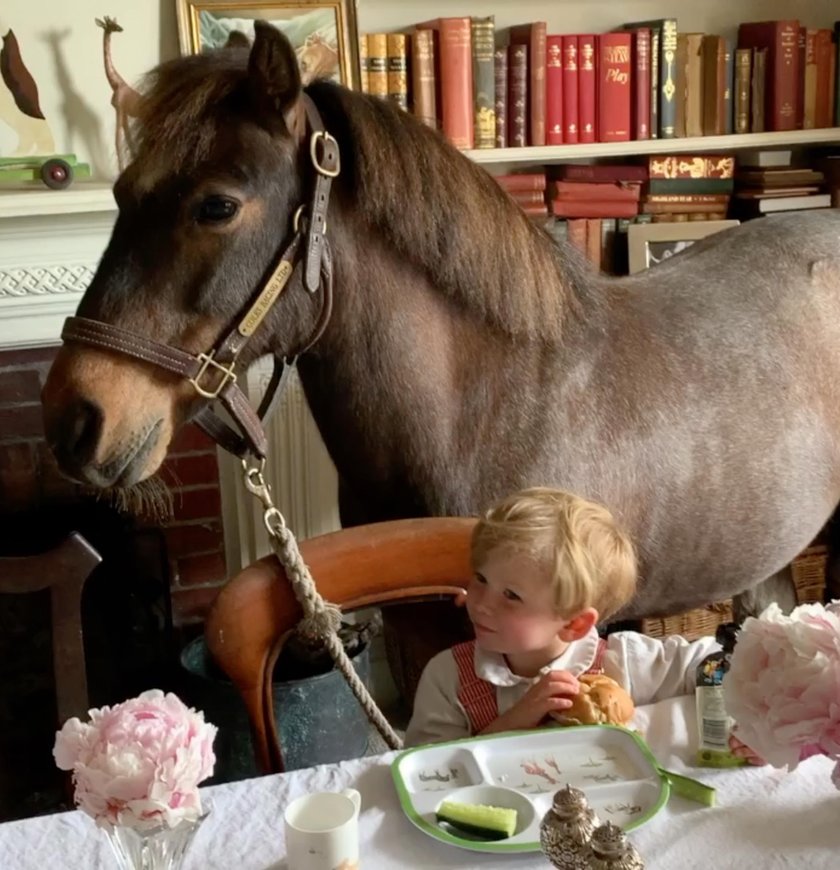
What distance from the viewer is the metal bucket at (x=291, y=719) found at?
6.42 ft

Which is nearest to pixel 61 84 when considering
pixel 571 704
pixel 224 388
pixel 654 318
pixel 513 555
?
pixel 224 388

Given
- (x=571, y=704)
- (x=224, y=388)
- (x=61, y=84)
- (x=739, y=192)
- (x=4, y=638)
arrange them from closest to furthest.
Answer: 1. (x=571, y=704)
2. (x=224, y=388)
3. (x=61, y=84)
4. (x=4, y=638)
5. (x=739, y=192)

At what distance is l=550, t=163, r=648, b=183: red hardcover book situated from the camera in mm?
2457

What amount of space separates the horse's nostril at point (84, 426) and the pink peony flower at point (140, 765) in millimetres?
525

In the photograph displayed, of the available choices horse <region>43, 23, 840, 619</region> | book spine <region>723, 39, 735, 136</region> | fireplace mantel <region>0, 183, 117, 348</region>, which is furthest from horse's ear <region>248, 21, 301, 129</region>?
book spine <region>723, 39, 735, 136</region>

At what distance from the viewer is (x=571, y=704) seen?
103 cm

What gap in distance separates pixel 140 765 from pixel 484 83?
1883 millimetres

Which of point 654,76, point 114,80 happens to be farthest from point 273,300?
point 654,76

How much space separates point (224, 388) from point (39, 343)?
37.4 inches

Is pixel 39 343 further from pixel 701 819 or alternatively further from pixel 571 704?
pixel 701 819

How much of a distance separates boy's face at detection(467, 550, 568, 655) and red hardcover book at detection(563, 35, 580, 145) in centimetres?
155

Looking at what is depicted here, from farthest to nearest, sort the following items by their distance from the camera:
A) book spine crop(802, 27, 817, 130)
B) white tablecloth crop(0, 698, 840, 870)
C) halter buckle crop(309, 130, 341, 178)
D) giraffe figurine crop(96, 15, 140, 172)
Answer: book spine crop(802, 27, 817, 130) < giraffe figurine crop(96, 15, 140, 172) < halter buckle crop(309, 130, 341, 178) < white tablecloth crop(0, 698, 840, 870)

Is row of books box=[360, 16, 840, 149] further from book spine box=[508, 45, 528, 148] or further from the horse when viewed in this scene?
the horse

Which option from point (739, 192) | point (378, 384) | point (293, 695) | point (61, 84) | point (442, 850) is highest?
point (61, 84)
